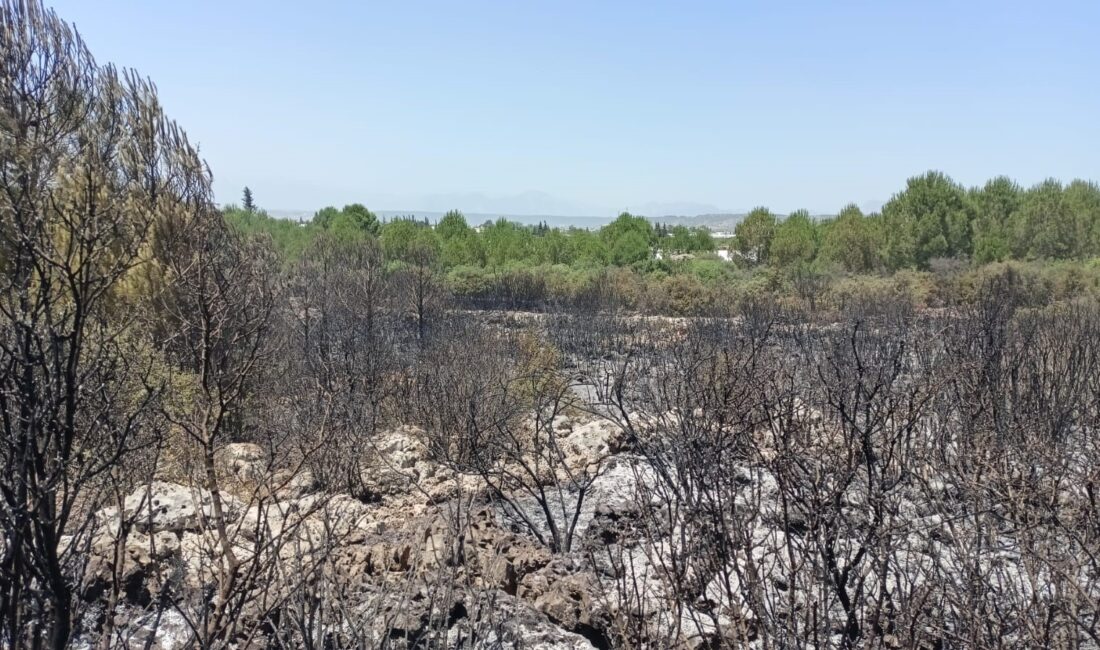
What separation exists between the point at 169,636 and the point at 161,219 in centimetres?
644

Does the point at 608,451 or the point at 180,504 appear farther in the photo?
the point at 608,451

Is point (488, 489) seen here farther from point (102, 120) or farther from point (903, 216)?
point (903, 216)

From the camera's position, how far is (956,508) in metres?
5.52

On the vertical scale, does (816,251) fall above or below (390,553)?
above

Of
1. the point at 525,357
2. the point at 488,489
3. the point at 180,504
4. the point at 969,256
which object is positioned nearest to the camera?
the point at 180,504

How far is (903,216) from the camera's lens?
45938 millimetres

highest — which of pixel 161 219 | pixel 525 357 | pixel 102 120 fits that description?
pixel 102 120

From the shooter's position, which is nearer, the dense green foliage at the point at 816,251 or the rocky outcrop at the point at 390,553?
the rocky outcrop at the point at 390,553

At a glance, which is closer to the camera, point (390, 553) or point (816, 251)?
point (390, 553)

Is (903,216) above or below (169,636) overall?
above

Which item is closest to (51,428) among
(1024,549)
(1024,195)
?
(1024,549)

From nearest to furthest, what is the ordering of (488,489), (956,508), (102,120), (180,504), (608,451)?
(956,508) < (102,120) < (180,504) < (488,489) < (608,451)

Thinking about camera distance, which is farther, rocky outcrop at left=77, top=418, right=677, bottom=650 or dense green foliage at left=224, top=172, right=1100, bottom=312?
dense green foliage at left=224, top=172, right=1100, bottom=312

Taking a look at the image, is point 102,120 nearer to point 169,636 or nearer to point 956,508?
point 169,636
